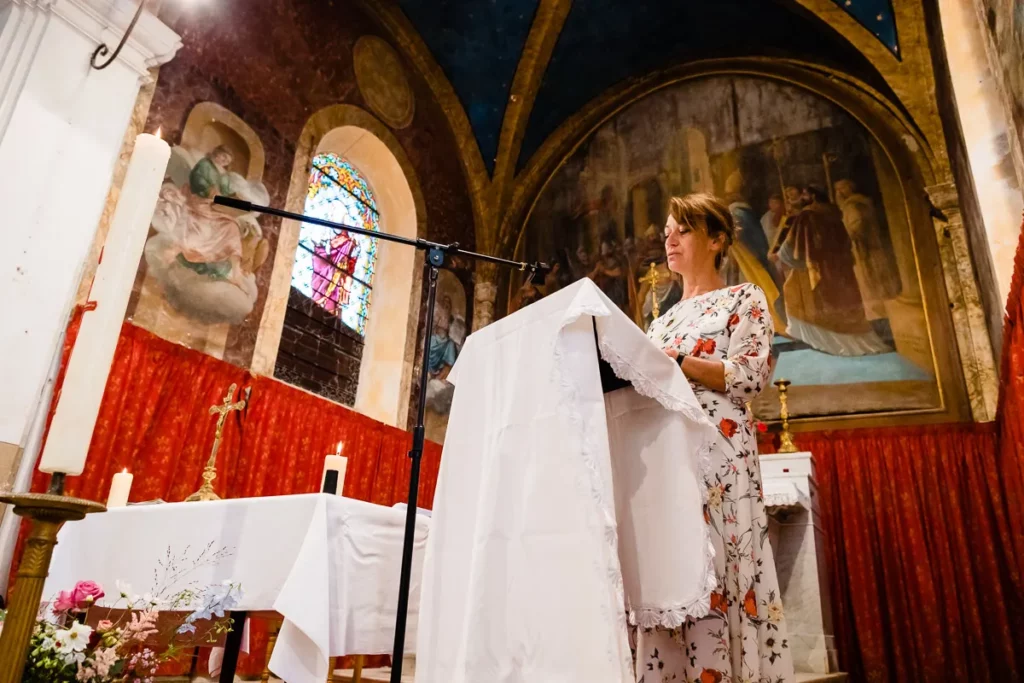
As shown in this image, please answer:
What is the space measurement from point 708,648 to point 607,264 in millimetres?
7883

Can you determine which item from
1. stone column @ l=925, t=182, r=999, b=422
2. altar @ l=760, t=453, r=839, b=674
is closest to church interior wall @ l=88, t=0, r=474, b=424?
altar @ l=760, t=453, r=839, b=674

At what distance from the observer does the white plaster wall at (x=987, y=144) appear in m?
3.58

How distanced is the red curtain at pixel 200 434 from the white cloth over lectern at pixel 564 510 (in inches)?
142

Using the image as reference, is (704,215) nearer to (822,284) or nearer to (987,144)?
(987,144)

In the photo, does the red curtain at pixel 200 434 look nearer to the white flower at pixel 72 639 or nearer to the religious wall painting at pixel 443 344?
the religious wall painting at pixel 443 344

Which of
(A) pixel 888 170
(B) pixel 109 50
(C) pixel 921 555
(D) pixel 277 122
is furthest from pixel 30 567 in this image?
(A) pixel 888 170

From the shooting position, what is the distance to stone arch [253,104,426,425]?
708 cm

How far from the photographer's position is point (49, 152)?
2998 millimetres

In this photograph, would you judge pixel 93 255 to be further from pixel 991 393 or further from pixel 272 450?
pixel 991 393

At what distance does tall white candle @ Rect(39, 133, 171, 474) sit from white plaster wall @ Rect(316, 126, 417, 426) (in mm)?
6101

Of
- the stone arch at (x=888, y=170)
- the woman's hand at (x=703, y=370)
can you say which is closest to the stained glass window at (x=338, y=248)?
the stone arch at (x=888, y=170)

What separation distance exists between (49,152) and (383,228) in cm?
535

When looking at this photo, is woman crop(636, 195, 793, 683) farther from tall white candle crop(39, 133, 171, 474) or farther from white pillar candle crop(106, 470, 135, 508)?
white pillar candle crop(106, 470, 135, 508)

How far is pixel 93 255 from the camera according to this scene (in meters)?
4.50
